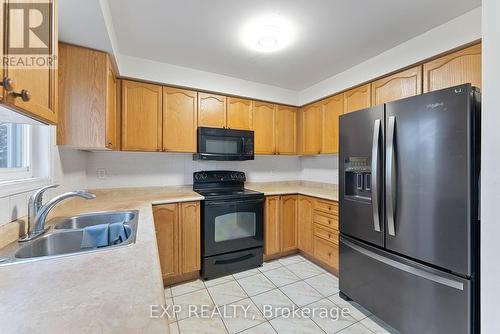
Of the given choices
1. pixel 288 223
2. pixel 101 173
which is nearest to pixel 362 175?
pixel 288 223

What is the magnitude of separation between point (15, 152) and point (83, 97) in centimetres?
60

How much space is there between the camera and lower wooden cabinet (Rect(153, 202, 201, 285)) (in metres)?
2.14

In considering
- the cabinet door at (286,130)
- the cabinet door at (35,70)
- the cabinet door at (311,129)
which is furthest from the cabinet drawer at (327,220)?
the cabinet door at (35,70)

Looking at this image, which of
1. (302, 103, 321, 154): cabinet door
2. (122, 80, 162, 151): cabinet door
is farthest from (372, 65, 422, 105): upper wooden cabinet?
(122, 80, 162, 151): cabinet door

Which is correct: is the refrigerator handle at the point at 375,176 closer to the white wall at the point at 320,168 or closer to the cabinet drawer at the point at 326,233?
the cabinet drawer at the point at 326,233

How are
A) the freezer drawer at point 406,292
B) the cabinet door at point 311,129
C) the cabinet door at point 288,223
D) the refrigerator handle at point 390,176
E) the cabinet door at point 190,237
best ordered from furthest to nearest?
1. the cabinet door at point 311,129
2. the cabinet door at point 288,223
3. the cabinet door at point 190,237
4. the refrigerator handle at point 390,176
5. the freezer drawer at point 406,292

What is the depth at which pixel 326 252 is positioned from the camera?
7.92 ft

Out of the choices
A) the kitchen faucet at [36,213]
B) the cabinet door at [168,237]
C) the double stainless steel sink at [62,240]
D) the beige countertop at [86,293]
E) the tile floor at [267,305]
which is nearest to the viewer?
the beige countertop at [86,293]

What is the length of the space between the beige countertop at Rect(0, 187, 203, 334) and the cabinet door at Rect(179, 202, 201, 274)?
1.26 m

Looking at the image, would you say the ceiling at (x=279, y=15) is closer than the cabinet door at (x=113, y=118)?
Yes

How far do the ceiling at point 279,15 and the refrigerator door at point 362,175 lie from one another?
2.20 ft

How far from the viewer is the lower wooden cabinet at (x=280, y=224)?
2695 mm

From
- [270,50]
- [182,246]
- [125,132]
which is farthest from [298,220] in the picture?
[125,132]

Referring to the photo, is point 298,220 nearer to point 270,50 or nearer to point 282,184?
point 282,184
